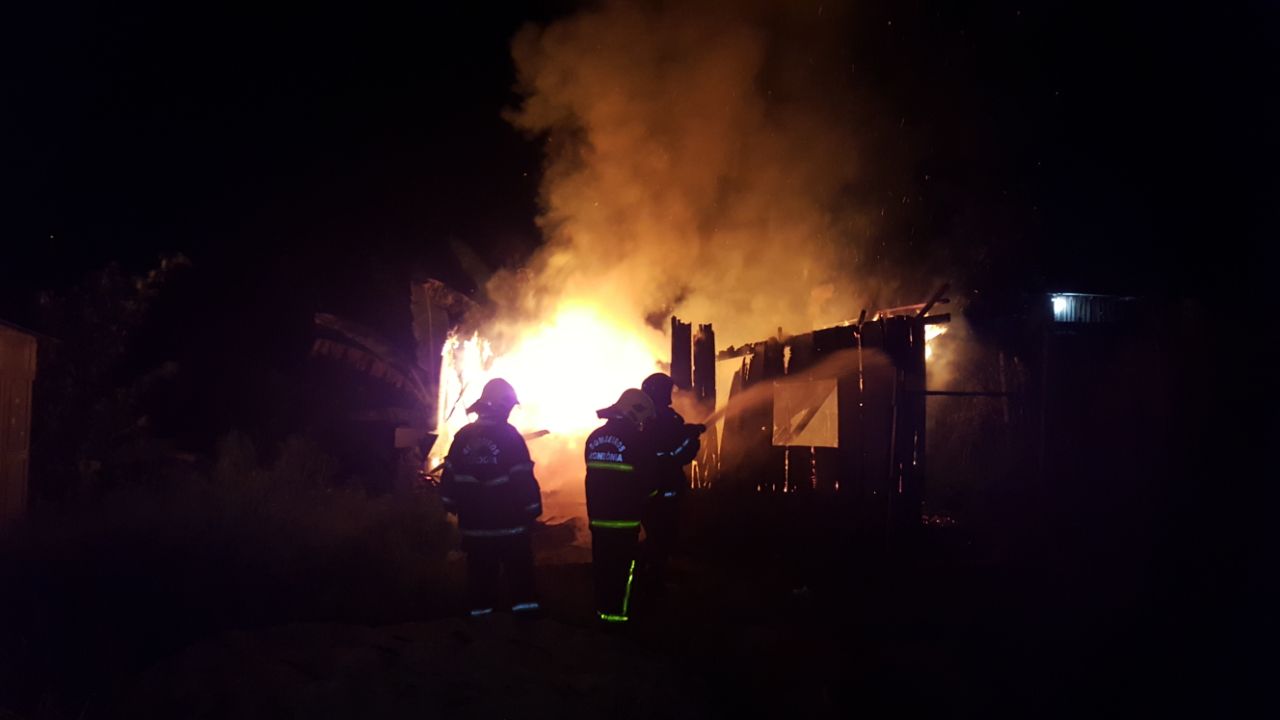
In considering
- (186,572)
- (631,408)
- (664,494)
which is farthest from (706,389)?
(186,572)

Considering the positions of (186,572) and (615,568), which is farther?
(186,572)

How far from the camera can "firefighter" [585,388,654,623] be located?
596cm

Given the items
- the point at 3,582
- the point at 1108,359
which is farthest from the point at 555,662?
the point at 1108,359

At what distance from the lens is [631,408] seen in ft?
20.8

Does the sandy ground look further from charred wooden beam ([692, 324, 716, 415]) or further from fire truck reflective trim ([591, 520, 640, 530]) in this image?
charred wooden beam ([692, 324, 716, 415])

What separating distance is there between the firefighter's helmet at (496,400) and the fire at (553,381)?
25.4 ft

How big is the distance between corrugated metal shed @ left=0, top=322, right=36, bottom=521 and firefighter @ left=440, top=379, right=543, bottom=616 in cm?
679

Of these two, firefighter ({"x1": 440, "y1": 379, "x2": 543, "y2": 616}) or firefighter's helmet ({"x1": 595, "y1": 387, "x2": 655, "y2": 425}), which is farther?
firefighter's helmet ({"x1": 595, "y1": 387, "x2": 655, "y2": 425})

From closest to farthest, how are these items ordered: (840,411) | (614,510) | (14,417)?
(614,510) < (840,411) < (14,417)

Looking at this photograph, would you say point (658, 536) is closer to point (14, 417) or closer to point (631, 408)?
point (631, 408)

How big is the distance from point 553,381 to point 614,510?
31.5 ft

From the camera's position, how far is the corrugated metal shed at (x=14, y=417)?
9305 mm

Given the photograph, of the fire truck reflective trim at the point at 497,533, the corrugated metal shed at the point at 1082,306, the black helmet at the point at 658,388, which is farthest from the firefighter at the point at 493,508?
the corrugated metal shed at the point at 1082,306

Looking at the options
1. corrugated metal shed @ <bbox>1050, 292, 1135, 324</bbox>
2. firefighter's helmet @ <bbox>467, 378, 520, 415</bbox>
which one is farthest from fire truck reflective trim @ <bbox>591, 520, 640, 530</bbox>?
corrugated metal shed @ <bbox>1050, 292, 1135, 324</bbox>
